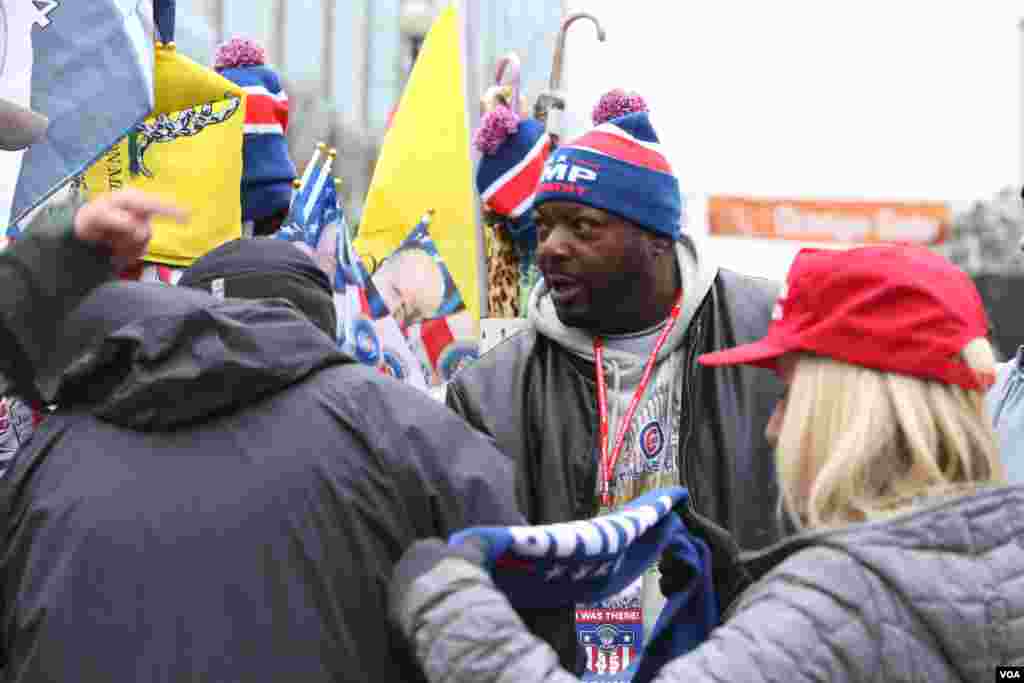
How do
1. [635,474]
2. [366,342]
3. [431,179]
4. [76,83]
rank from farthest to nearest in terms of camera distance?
[431,179]
[366,342]
[76,83]
[635,474]

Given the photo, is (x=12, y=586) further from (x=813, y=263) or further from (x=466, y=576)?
(x=813, y=263)

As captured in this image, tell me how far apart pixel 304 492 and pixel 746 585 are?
72cm

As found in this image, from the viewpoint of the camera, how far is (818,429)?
7.28 ft

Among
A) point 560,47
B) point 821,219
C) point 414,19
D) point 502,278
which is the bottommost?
point 821,219

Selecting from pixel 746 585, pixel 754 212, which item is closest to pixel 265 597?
pixel 746 585

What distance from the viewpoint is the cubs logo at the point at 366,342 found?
15.9ft

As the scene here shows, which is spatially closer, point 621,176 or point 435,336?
point 621,176

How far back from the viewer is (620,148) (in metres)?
4.38

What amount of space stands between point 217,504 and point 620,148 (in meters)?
2.34

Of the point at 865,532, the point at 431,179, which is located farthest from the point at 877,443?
the point at 431,179

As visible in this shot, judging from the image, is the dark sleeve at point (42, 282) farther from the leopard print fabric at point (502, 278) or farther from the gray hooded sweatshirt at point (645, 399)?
the leopard print fabric at point (502, 278)

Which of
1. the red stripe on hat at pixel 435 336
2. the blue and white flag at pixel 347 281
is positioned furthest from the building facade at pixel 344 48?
the blue and white flag at pixel 347 281

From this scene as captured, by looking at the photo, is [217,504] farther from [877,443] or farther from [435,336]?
[435,336]

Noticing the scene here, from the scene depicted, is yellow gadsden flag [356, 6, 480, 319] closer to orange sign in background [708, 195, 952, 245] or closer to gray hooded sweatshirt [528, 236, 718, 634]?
gray hooded sweatshirt [528, 236, 718, 634]
